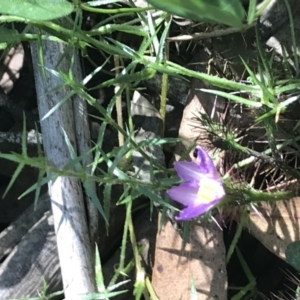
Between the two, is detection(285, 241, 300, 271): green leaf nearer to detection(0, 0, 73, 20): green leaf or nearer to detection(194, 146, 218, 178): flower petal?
detection(194, 146, 218, 178): flower petal

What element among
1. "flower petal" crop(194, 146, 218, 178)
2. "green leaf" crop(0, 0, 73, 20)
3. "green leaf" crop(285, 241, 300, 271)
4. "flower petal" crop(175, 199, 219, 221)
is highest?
"green leaf" crop(0, 0, 73, 20)

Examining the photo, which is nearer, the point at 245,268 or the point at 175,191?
the point at 175,191

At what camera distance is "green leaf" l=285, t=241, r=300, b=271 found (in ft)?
3.04

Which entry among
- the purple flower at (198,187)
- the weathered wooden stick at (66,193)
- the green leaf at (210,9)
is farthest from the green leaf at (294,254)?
the green leaf at (210,9)

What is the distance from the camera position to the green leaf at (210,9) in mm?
517

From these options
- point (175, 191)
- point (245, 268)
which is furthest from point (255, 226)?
point (175, 191)

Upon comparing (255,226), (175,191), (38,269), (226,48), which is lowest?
(38,269)

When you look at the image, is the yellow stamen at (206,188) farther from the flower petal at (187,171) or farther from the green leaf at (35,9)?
the green leaf at (35,9)

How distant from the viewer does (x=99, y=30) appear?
844 mm

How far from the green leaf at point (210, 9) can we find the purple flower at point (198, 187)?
286 mm

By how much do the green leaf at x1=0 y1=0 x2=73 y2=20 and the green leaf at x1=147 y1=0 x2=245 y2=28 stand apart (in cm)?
17

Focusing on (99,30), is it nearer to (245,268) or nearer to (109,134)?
(109,134)

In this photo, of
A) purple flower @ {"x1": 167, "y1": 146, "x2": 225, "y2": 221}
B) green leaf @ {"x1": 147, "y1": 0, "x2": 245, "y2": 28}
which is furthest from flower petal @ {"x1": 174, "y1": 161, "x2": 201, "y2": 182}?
green leaf @ {"x1": 147, "y1": 0, "x2": 245, "y2": 28}

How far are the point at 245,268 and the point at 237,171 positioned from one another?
0.75 feet
